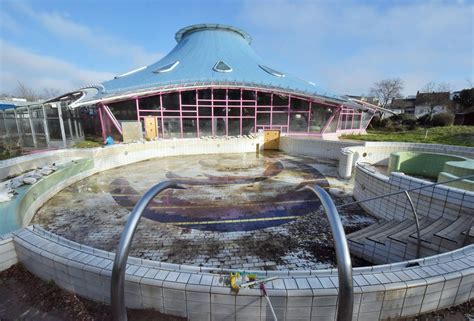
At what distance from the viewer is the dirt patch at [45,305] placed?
8.19 feet

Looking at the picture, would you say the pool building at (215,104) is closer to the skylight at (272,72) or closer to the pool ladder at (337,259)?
the skylight at (272,72)

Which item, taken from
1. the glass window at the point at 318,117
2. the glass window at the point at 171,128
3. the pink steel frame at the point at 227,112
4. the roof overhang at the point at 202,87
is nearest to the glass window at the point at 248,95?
the pink steel frame at the point at 227,112

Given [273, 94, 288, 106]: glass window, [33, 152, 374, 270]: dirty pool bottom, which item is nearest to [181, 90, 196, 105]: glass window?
[273, 94, 288, 106]: glass window

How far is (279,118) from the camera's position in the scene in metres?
19.0

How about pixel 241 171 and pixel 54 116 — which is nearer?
pixel 241 171

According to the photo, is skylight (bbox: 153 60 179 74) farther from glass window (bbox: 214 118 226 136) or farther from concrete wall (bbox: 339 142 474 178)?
concrete wall (bbox: 339 142 474 178)

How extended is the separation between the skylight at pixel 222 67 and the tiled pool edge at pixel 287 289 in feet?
68.3

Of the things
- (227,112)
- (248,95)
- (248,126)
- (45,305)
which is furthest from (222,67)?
(45,305)

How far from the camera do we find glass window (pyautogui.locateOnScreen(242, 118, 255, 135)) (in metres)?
18.7

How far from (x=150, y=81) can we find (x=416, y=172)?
19110 millimetres

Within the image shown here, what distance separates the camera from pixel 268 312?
90.9 inches

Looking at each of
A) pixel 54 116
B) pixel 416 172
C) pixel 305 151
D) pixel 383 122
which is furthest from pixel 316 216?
pixel 383 122

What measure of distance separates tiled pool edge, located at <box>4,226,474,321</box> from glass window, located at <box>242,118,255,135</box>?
1644 centimetres

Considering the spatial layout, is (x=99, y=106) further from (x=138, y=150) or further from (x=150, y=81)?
(x=138, y=150)
